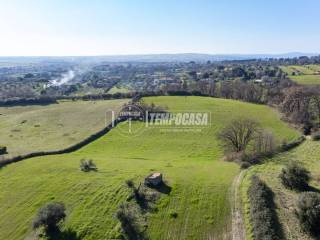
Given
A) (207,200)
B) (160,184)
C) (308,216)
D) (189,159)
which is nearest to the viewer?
(308,216)

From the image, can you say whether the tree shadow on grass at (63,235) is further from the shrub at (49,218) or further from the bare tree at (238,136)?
the bare tree at (238,136)

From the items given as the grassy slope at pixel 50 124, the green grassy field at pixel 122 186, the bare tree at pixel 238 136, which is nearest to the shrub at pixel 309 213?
the green grassy field at pixel 122 186

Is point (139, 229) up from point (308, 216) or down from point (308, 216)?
down

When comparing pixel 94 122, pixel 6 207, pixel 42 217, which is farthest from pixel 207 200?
pixel 94 122

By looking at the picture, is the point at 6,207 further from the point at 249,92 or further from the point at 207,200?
the point at 249,92

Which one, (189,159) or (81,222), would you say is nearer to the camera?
(81,222)

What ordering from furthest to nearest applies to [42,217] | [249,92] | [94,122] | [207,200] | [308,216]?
1. [249,92]
2. [94,122]
3. [207,200]
4. [42,217]
5. [308,216]

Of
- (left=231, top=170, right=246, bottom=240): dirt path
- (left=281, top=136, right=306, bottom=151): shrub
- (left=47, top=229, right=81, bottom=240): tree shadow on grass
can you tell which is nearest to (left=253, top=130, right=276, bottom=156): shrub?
(left=281, top=136, right=306, bottom=151): shrub
